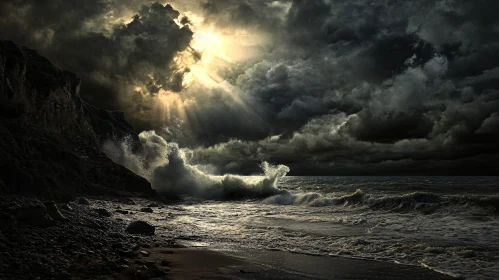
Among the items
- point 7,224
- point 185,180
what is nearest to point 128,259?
point 7,224

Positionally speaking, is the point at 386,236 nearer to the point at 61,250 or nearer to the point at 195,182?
the point at 61,250

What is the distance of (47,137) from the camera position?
19312 mm

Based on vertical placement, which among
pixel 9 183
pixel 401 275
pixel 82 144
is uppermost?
pixel 82 144

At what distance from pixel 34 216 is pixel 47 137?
48.3ft

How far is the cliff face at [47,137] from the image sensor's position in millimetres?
12383

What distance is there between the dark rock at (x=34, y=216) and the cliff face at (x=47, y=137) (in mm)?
4340

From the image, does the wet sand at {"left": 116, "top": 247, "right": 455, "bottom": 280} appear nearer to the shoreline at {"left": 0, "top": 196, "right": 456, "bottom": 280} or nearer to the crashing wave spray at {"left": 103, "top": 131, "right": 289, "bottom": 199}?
the shoreline at {"left": 0, "top": 196, "right": 456, "bottom": 280}

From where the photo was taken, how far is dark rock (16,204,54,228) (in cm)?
659

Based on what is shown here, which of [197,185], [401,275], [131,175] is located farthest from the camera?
[197,185]

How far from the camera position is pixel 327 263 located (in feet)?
26.1

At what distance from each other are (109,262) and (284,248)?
204 inches

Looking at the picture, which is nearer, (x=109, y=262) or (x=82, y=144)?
(x=109, y=262)

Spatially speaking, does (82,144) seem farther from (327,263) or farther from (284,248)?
(327,263)

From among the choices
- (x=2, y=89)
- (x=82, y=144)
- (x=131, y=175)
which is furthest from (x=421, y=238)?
(x=82, y=144)
